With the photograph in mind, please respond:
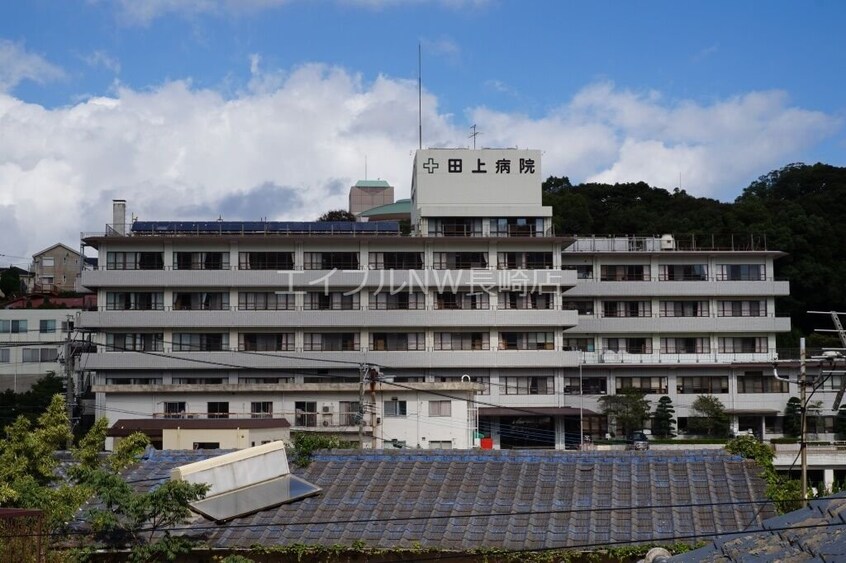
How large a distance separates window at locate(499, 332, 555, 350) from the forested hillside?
18.2 meters

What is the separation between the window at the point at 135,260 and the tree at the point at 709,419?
1397 inches

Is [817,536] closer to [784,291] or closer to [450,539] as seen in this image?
[450,539]

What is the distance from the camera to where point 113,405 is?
207 ft

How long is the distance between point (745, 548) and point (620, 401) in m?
58.7

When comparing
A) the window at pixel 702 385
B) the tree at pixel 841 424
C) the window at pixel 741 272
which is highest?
the window at pixel 741 272

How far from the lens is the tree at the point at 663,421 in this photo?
6706cm

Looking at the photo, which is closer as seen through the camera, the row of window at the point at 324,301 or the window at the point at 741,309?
the row of window at the point at 324,301

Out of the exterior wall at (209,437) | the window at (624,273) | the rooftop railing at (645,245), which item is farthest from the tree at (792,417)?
the exterior wall at (209,437)

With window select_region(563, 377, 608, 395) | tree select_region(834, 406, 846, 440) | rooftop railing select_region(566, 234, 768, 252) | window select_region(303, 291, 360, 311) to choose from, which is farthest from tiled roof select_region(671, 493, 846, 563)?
rooftop railing select_region(566, 234, 768, 252)

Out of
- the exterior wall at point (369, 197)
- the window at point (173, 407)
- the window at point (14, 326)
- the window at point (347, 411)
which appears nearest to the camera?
the window at point (347, 411)

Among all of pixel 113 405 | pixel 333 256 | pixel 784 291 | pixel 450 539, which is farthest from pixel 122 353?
pixel 450 539

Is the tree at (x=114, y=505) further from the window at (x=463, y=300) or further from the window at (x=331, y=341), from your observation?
the window at (x=463, y=300)

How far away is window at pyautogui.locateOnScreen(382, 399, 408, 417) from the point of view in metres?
61.3

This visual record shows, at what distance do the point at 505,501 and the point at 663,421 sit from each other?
4998cm
